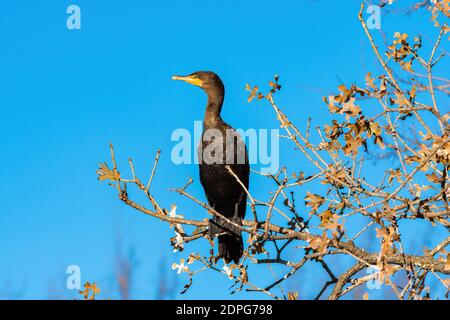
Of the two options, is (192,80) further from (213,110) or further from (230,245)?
(230,245)

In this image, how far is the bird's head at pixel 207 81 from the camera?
7328 millimetres

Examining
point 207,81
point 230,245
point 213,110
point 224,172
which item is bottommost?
point 230,245

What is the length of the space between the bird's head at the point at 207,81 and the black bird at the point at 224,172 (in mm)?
336

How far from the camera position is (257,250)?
15.5 feet

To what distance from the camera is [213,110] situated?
7121 mm

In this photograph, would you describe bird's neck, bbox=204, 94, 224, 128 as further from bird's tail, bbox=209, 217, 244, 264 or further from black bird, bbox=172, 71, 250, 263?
bird's tail, bbox=209, 217, 244, 264

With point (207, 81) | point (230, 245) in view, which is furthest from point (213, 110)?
point (230, 245)

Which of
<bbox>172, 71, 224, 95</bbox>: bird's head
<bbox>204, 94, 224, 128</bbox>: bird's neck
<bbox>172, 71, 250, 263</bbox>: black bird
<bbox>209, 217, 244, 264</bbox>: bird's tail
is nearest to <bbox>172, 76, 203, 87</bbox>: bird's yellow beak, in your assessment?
<bbox>172, 71, 224, 95</bbox>: bird's head

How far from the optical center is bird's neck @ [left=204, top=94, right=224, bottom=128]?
22.9ft

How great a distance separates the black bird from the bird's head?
34cm

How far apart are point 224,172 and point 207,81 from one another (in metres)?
1.23
